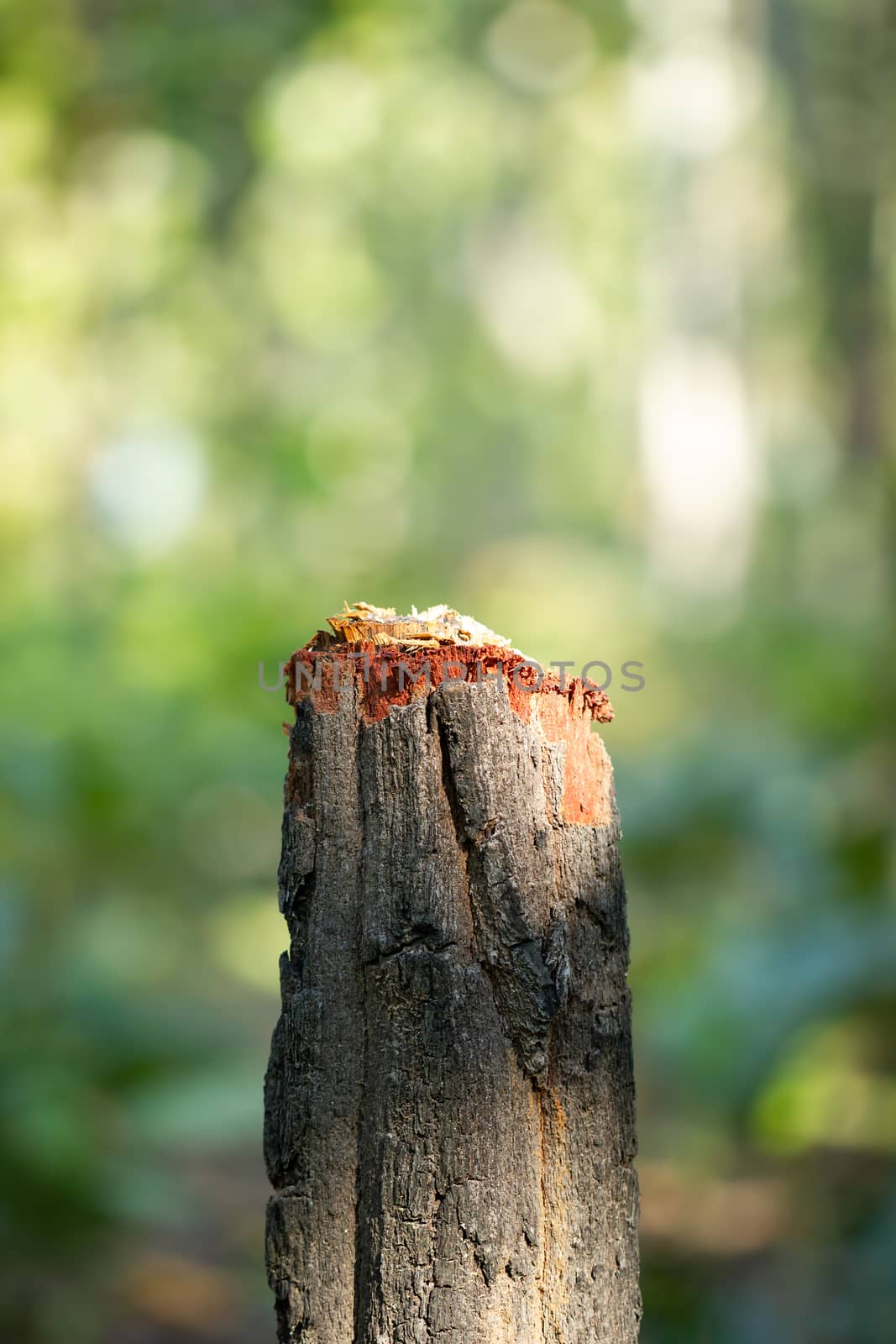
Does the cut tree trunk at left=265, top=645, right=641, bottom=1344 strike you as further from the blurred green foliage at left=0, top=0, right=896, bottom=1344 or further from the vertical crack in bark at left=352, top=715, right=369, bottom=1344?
the blurred green foliage at left=0, top=0, right=896, bottom=1344

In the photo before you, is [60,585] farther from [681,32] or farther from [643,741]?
[681,32]

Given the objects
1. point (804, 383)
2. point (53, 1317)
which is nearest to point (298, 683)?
point (53, 1317)

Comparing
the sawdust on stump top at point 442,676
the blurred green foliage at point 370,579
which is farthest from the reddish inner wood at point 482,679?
the blurred green foliage at point 370,579

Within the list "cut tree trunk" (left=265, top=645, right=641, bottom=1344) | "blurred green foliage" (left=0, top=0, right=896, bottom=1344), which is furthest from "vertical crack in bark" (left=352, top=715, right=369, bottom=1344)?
"blurred green foliage" (left=0, top=0, right=896, bottom=1344)

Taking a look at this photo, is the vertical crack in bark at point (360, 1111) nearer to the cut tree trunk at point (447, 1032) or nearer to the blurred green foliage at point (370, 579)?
the cut tree trunk at point (447, 1032)

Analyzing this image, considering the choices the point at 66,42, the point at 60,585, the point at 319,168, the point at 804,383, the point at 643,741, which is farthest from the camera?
the point at 804,383

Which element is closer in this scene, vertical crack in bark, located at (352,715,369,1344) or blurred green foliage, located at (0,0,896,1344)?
vertical crack in bark, located at (352,715,369,1344)

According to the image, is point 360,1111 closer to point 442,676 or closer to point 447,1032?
point 447,1032
